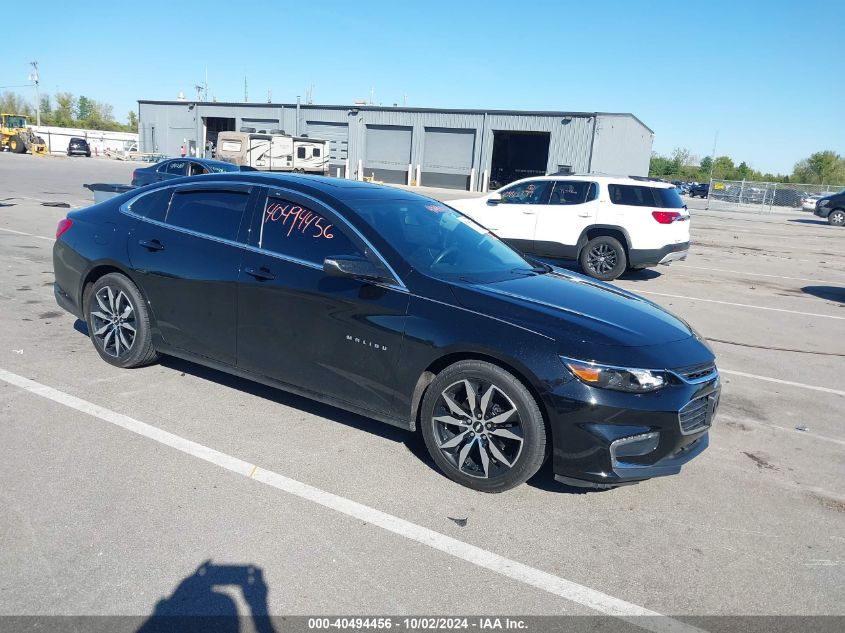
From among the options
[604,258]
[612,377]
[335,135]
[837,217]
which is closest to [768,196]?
[837,217]

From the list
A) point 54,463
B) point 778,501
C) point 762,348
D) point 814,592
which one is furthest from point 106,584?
point 762,348

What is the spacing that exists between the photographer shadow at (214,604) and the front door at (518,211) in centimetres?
993

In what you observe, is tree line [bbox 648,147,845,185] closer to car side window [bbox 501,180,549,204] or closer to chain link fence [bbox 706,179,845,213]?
chain link fence [bbox 706,179,845,213]

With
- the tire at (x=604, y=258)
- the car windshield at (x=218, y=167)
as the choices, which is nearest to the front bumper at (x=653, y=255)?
the tire at (x=604, y=258)

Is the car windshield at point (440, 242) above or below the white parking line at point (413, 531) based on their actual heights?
above

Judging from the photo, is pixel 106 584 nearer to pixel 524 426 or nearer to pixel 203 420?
pixel 203 420

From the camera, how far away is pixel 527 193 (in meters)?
12.5

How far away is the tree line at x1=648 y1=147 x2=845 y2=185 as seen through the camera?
73.6 metres

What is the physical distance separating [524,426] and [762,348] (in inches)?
200

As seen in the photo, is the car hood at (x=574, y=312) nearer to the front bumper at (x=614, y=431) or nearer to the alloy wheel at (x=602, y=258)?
the front bumper at (x=614, y=431)

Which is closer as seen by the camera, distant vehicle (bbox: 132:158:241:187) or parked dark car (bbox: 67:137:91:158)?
distant vehicle (bbox: 132:158:241:187)

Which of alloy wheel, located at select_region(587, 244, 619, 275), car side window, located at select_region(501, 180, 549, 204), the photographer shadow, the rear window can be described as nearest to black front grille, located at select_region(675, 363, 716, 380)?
the photographer shadow

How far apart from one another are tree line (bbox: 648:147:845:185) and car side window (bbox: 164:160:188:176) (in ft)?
166

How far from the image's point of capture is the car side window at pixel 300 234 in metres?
4.26
